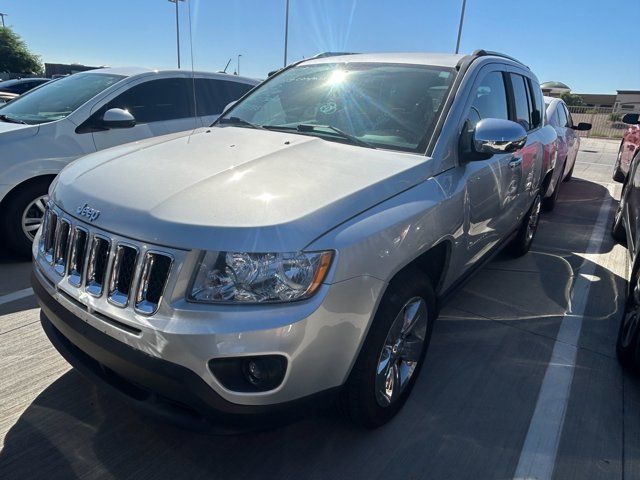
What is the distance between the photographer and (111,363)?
1907 millimetres

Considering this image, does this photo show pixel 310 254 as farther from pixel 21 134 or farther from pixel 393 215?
pixel 21 134

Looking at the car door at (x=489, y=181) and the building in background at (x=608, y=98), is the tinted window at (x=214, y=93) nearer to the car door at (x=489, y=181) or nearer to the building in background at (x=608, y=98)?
the car door at (x=489, y=181)

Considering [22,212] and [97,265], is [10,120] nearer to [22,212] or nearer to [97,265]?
[22,212]

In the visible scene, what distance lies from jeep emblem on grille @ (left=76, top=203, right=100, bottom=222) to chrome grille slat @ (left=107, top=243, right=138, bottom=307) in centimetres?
23

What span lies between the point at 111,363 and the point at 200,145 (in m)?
1.33

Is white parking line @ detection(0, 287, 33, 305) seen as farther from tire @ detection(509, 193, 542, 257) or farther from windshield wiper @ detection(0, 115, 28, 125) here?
tire @ detection(509, 193, 542, 257)

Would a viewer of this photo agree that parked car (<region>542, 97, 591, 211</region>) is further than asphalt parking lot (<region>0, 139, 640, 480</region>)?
Yes

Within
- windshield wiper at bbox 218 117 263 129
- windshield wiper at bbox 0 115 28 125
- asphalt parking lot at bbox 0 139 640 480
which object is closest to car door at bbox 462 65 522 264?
asphalt parking lot at bbox 0 139 640 480

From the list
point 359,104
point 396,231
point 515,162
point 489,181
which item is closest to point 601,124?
point 515,162

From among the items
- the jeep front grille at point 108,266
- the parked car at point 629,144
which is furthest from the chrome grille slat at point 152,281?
the parked car at point 629,144

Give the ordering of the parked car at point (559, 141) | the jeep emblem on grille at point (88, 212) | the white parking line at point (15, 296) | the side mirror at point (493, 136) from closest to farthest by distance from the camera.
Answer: the jeep emblem on grille at point (88, 212)
the side mirror at point (493, 136)
the white parking line at point (15, 296)
the parked car at point (559, 141)

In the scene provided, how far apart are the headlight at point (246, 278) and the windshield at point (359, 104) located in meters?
1.20

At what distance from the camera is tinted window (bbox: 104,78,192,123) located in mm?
4992

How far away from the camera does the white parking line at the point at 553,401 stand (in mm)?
2291
